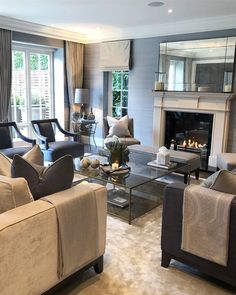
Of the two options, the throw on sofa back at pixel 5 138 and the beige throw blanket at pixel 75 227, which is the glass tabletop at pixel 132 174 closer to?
the beige throw blanket at pixel 75 227

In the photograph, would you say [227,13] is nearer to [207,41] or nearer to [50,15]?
[207,41]

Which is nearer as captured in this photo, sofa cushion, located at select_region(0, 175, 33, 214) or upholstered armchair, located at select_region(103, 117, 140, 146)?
sofa cushion, located at select_region(0, 175, 33, 214)

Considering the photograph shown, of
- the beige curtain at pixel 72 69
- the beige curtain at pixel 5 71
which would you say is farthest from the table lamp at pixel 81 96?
the beige curtain at pixel 5 71

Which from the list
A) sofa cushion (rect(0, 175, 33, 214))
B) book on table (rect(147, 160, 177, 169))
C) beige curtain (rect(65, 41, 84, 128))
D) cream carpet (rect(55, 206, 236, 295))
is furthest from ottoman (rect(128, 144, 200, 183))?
beige curtain (rect(65, 41, 84, 128))

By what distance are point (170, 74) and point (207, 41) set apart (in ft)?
2.89

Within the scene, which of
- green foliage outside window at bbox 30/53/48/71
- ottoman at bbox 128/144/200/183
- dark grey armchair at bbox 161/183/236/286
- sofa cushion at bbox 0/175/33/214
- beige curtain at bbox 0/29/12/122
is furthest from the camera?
green foliage outside window at bbox 30/53/48/71

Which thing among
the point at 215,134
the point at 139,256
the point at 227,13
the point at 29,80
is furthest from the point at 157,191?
the point at 29,80

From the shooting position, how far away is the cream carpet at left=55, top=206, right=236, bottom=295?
81.4 inches

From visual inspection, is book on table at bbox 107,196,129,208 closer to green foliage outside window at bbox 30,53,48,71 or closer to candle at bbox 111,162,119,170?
candle at bbox 111,162,119,170

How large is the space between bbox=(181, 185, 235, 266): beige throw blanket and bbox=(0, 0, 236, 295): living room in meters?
0.30

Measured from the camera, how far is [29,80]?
6285 millimetres

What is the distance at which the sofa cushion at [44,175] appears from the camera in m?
1.91

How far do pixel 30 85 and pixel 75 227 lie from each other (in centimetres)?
505

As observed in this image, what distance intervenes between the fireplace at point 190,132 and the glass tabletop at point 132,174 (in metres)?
1.70
